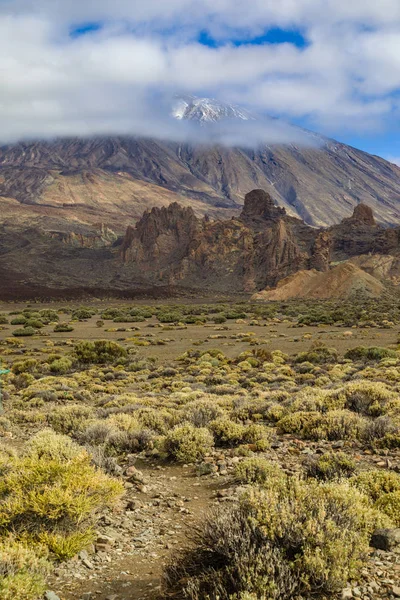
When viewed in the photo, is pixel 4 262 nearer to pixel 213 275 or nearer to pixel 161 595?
pixel 213 275

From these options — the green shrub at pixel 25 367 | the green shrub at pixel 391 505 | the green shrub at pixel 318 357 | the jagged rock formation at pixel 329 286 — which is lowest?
the green shrub at pixel 25 367

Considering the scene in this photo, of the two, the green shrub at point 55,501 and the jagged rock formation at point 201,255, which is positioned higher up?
the jagged rock formation at point 201,255

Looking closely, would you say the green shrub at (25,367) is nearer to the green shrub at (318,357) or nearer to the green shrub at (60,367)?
the green shrub at (60,367)

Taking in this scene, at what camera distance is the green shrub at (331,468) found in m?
6.93

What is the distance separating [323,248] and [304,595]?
118m

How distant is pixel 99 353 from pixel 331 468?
23201 millimetres

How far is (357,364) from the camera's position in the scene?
24.1m

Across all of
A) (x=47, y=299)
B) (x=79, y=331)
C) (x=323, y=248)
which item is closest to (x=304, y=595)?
(x=79, y=331)

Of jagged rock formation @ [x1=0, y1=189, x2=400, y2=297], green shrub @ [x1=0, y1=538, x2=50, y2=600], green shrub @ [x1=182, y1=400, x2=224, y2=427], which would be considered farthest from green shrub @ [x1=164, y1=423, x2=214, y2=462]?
jagged rock formation @ [x1=0, y1=189, x2=400, y2=297]

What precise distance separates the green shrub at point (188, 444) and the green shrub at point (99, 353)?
1913 cm

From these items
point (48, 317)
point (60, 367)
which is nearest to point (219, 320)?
point (48, 317)

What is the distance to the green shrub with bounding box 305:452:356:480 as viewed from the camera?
693 cm

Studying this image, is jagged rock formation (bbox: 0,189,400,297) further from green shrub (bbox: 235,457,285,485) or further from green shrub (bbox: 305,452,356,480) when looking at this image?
green shrub (bbox: 235,457,285,485)

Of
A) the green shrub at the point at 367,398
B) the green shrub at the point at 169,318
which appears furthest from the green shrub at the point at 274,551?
the green shrub at the point at 169,318
